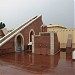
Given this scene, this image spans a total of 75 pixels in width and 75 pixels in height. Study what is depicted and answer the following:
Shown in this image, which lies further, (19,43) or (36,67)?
(19,43)

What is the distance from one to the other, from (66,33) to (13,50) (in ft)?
30.1

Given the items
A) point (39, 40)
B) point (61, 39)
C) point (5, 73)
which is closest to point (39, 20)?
point (61, 39)

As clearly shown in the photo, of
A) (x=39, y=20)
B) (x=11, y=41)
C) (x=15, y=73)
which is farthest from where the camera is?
(x=39, y=20)

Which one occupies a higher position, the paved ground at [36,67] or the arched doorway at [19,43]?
the arched doorway at [19,43]

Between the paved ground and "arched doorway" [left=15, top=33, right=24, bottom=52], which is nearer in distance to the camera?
the paved ground

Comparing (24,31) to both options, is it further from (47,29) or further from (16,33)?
(47,29)

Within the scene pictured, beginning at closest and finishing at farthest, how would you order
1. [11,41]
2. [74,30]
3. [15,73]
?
[15,73]
[11,41]
[74,30]

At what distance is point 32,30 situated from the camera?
2722 cm

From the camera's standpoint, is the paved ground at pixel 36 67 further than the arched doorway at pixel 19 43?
No

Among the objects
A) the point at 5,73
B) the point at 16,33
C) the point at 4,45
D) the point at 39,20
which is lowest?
the point at 5,73

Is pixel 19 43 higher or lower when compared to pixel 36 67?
higher

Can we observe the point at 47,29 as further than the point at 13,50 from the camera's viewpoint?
Yes

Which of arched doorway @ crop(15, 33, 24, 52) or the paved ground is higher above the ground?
arched doorway @ crop(15, 33, 24, 52)

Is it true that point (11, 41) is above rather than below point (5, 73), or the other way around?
above
